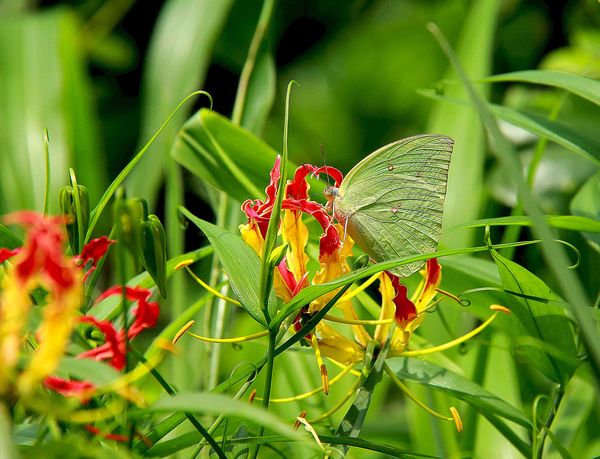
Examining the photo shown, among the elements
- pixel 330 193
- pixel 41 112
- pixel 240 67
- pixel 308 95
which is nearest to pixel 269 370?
pixel 330 193

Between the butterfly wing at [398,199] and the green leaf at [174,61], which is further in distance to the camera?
the green leaf at [174,61]

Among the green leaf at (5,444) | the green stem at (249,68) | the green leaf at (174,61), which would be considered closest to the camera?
the green leaf at (5,444)

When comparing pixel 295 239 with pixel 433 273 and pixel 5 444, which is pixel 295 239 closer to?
pixel 433 273

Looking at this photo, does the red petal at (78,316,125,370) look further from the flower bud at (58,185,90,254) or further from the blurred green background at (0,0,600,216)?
the blurred green background at (0,0,600,216)

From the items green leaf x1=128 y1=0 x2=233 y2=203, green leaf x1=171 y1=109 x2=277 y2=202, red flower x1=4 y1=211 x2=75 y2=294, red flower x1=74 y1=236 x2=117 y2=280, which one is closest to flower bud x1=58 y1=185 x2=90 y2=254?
red flower x1=74 y1=236 x2=117 y2=280

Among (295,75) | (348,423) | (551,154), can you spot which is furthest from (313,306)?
(295,75)

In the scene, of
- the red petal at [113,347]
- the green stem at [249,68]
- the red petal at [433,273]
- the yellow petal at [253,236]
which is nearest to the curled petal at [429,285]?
the red petal at [433,273]

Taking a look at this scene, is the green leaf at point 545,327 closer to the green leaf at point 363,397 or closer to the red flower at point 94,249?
the green leaf at point 363,397
